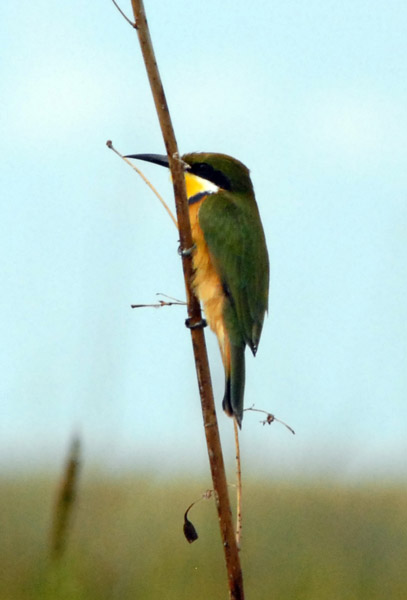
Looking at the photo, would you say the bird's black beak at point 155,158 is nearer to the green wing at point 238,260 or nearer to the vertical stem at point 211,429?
the green wing at point 238,260

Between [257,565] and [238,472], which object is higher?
[238,472]

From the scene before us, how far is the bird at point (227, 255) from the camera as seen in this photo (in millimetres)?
2520

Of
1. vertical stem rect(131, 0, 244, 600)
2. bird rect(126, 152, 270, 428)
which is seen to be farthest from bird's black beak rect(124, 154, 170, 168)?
vertical stem rect(131, 0, 244, 600)

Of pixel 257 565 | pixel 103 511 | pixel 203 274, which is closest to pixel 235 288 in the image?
pixel 203 274

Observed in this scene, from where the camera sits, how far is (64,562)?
1.06 m

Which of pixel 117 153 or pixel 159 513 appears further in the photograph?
pixel 159 513

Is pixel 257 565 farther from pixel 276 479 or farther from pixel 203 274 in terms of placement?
pixel 203 274

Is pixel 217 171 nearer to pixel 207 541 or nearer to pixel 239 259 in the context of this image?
pixel 239 259

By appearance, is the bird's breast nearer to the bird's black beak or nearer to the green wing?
the green wing

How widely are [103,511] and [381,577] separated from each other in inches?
48.8

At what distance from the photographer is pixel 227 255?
8.58ft

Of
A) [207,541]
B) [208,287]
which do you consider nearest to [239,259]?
[208,287]

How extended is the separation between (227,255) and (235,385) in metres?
0.52

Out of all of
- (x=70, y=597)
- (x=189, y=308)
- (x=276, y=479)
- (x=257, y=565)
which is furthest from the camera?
(x=276, y=479)
